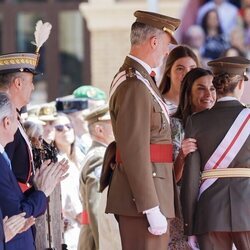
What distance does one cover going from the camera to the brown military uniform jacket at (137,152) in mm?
4840

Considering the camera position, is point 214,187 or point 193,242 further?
point 193,242

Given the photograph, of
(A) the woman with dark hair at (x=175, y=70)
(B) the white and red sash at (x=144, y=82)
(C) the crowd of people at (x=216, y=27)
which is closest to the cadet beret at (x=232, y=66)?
(B) the white and red sash at (x=144, y=82)

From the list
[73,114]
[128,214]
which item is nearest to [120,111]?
[128,214]

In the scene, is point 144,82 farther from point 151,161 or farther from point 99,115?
point 99,115

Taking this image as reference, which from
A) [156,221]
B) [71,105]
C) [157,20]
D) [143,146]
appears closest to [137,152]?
[143,146]

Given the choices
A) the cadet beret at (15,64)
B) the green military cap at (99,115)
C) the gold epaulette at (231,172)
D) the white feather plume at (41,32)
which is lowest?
the green military cap at (99,115)

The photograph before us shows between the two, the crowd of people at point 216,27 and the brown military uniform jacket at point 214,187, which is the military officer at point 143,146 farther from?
the crowd of people at point 216,27

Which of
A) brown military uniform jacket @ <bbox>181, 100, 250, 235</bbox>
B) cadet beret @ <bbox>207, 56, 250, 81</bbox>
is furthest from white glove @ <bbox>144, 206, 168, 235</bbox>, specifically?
cadet beret @ <bbox>207, 56, 250, 81</bbox>

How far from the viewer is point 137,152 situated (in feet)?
15.9

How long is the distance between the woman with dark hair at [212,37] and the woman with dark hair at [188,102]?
6.91 metres

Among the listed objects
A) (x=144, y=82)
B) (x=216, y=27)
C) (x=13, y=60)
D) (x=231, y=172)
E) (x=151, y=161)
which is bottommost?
(x=216, y=27)

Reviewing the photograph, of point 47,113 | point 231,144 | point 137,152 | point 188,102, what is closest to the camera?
point 137,152

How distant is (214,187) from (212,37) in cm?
772

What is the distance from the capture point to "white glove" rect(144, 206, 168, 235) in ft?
15.9
